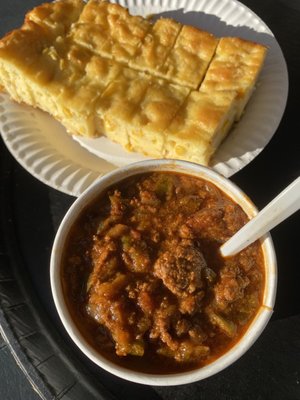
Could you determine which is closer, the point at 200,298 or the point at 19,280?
the point at 200,298

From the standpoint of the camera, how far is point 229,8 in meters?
2.17

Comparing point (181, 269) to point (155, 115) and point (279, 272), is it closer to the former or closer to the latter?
point (279, 272)

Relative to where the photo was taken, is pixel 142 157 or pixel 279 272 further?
pixel 142 157

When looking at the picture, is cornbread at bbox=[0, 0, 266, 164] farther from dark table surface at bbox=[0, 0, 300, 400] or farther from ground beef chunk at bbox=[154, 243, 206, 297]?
ground beef chunk at bbox=[154, 243, 206, 297]

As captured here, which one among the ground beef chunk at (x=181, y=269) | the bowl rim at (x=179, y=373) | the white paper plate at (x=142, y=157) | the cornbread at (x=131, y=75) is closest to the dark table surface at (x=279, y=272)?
the white paper plate at (x=142, y=157)

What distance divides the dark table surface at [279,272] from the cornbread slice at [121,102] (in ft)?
1.19

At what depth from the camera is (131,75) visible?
2.03 m

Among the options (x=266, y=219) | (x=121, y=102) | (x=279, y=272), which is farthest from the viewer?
(x=121, y=102)

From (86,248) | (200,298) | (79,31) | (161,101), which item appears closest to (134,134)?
(161,101)

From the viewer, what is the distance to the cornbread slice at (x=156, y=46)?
2051 mm

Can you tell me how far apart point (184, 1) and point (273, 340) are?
1573 millimetres

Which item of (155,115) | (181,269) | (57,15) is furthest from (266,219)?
(57,15)

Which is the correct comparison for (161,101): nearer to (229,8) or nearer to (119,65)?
(119,65)

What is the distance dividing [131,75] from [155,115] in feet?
0.80
